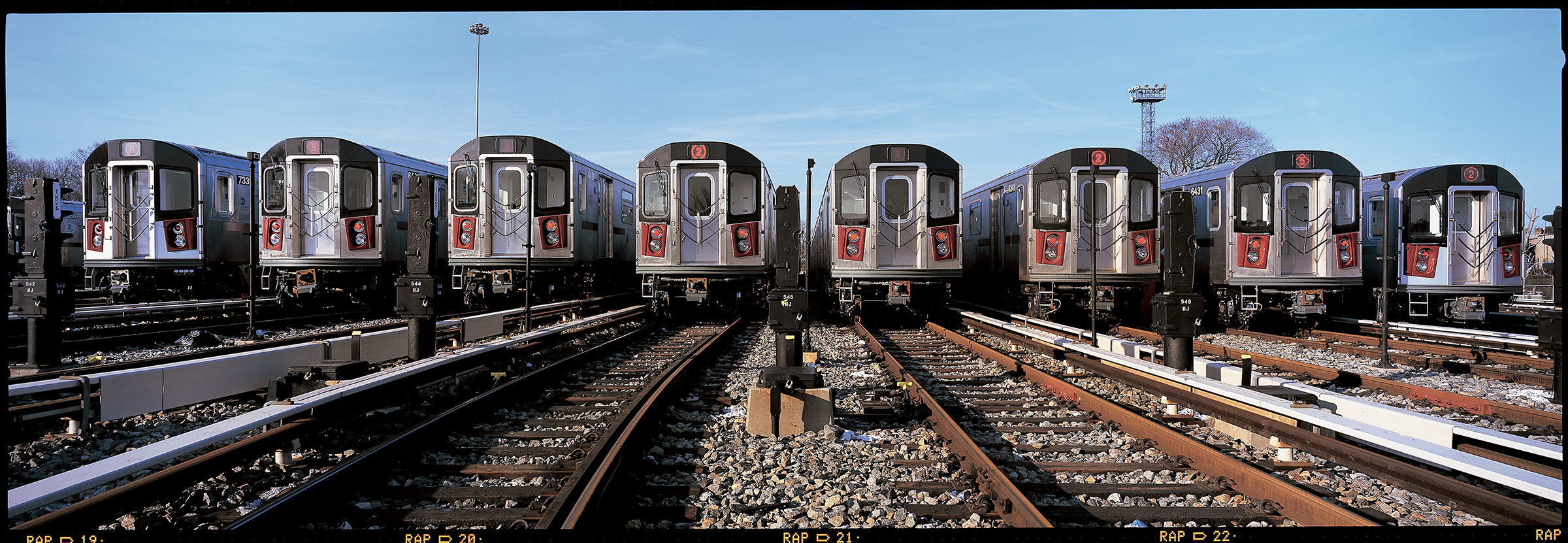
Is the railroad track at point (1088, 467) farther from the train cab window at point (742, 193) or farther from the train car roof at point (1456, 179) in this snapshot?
the train car roof at point (1456, 179)

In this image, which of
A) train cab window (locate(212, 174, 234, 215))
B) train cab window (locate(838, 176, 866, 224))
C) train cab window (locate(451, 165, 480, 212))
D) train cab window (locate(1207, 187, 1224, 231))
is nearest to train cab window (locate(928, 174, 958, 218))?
train cab window (locate(838, 176, 866, 224))

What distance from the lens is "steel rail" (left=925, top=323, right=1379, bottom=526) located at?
129 inches

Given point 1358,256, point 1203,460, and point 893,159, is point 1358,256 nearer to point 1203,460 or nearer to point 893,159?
point 893,159

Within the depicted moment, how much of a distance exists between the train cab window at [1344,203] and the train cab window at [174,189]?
909 inches

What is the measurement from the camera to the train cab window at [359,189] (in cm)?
1480

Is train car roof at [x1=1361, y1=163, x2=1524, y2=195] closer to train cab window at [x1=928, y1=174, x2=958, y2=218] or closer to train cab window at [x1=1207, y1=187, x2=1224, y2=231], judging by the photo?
train cab window at [x1=1207, y1=187, x2=1224, y2=231]

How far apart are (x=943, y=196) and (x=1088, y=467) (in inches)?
386

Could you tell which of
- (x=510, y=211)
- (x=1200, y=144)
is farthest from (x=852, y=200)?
(x=1200, y=144)

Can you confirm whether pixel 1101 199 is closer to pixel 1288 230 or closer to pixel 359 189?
pixel 1288 230

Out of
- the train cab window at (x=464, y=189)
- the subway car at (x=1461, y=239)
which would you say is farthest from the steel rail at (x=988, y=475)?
the subway car at (x=1461, y=239)

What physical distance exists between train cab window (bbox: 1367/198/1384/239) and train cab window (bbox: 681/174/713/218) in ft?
45.9

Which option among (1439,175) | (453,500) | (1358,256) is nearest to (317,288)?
(453,500)

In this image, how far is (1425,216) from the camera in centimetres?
1386

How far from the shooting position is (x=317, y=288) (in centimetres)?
1481
